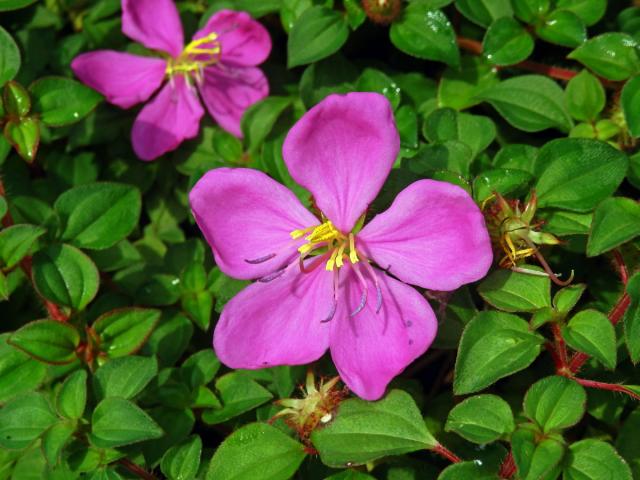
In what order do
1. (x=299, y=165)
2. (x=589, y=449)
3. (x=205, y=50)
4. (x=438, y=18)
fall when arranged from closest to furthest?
1. (x=589, y=449)
2. (x=299, y=165)
3. (x=438, y=18)
4. (x=205, y=50)

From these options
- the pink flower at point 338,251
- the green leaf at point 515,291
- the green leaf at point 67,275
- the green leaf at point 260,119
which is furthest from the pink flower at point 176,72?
the green leaf at point 515,291

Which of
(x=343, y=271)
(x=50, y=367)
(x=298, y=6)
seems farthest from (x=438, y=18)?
(x=50, y=367)

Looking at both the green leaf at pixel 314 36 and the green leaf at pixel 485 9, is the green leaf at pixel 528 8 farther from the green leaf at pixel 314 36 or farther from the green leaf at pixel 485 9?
the green leaf at pixel 314 36

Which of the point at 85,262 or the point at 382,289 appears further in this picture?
the point at 85,262

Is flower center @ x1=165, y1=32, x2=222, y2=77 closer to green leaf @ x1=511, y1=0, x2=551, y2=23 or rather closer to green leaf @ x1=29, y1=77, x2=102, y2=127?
green leaf @ x1=29, y1=77, x2=102, y2=127

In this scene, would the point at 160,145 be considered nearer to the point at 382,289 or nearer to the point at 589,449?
the point at 382,289

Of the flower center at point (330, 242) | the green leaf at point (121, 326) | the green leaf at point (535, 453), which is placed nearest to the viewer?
the green leaf at point (535, 453)

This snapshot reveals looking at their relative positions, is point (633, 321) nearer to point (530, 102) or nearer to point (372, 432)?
point (372, 432)

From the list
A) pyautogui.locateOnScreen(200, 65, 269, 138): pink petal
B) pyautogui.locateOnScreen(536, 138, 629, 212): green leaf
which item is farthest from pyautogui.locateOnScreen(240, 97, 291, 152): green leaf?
pyautogui.locateOnScreen(536, 138, 629, 212): green leaf
